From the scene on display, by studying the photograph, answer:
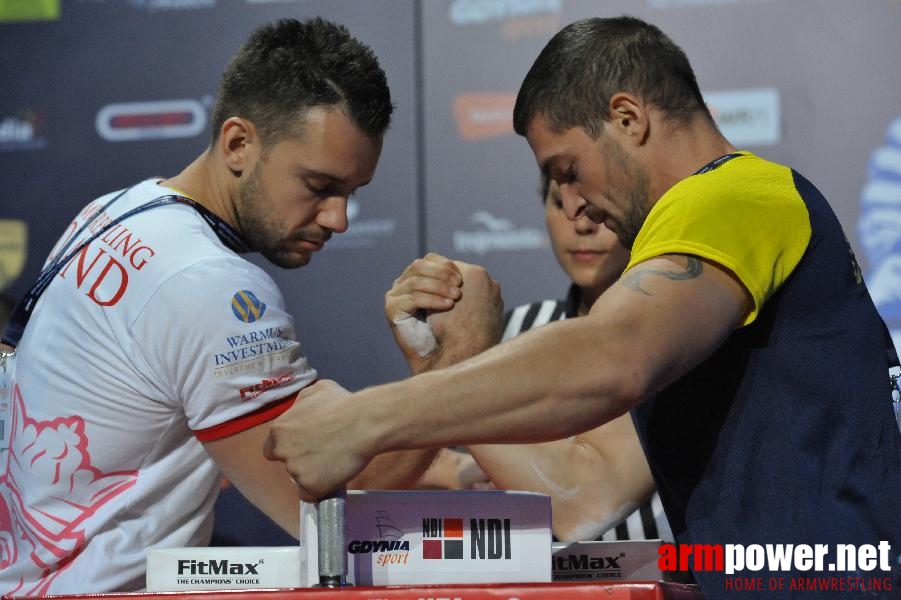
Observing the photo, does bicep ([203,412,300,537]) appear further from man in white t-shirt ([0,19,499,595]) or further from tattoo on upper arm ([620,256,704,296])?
tattoo on upper arm ([620,256,704,296])

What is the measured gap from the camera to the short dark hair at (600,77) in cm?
171

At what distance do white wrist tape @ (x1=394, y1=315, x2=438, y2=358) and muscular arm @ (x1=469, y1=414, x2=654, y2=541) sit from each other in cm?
41

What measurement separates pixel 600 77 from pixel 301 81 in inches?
22.4

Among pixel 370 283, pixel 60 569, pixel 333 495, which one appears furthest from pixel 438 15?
pixel 333 495

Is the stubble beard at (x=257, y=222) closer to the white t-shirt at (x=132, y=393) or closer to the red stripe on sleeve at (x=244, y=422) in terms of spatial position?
the white t-shirt at (x=132, y=393)

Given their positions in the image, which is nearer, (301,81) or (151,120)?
(301,81)

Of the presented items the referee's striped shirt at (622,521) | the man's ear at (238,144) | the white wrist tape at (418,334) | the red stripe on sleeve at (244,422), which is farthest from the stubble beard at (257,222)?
the referee's striped shirt at (622,521)

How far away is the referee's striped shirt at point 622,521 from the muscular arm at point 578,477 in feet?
0.62

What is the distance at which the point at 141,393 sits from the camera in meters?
1.71

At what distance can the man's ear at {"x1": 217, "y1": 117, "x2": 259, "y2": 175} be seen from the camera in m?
2.02

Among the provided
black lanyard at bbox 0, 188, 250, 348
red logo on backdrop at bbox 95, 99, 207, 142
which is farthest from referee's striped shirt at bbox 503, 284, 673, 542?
red logo on backdrop at bbox 95, 99, 207, 142

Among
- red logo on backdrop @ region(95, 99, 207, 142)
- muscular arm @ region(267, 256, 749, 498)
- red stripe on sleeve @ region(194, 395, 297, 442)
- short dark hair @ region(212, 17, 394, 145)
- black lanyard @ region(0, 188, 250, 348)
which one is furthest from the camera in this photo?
red logo on backdrop @ region(95, 99, 207, 142)

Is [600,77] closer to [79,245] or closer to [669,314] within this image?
[669,314]

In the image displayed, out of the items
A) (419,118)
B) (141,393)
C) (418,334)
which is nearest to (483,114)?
(419,118)
